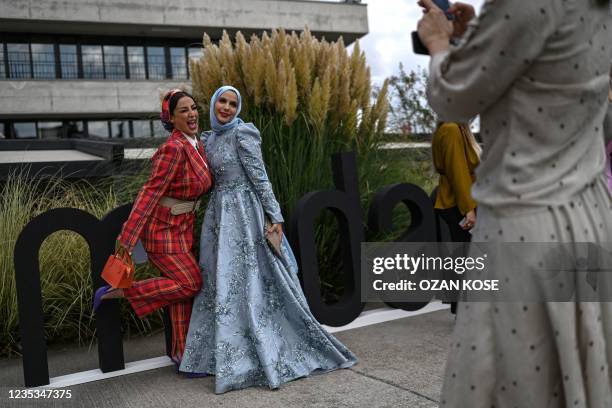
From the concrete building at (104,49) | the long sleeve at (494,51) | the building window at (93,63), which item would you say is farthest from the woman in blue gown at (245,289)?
the building window at (93,63)

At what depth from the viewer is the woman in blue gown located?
3582 millimetres

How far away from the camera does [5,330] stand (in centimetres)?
441

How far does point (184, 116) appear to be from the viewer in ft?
12.7

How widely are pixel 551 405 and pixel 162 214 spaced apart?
2.73 m

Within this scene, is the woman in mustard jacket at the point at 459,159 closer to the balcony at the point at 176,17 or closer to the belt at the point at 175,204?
the belt at the point at 175,204

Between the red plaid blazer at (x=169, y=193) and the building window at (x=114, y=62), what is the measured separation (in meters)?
26.2

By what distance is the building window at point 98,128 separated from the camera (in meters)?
Result: 28.3

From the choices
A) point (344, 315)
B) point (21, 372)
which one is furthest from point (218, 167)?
point (21, 372)

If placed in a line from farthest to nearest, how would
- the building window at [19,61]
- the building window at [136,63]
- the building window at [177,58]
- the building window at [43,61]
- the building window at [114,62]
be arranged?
1. the building window at [177,58]
2. the building window at [136,63]
3. the building window at [114,62]
4. the building window at [43,61]
5. the building window at [19,61]

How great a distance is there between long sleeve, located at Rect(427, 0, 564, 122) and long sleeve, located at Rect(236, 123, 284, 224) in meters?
2.32

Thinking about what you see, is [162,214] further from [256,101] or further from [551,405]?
[551,405]

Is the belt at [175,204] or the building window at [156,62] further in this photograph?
the building window at [156,62]

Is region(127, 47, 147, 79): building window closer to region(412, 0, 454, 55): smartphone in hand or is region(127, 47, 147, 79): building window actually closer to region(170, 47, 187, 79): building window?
region(170, 47, 187, 79): building window

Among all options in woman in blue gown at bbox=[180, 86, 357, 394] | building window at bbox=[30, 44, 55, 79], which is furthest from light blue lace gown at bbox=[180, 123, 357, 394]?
building window at bbox=[30, 44, 55, 79]
